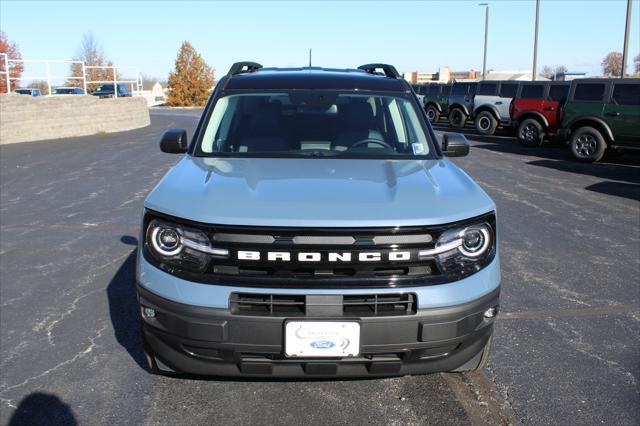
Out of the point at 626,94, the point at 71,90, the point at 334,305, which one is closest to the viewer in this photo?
the point at 334,305

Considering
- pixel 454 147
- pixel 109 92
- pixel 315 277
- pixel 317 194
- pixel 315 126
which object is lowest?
pixel 315 277

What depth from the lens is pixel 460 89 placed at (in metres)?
24.2

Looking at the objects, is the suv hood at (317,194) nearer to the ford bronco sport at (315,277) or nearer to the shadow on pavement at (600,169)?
the ford bronco sport at (315,277)

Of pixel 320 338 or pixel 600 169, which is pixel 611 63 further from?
pixel 320 338

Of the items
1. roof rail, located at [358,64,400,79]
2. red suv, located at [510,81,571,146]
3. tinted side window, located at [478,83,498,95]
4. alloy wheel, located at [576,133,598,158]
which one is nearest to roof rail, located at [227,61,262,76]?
roof rail, located at [358,64,400,79]

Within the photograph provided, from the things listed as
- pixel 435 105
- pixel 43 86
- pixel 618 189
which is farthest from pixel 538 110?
pixel 43 86

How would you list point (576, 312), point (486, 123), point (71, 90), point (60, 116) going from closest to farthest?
1. point (576, 312)
2. point (60, 116)
3. point (486, 123)
4. point (71, 90)

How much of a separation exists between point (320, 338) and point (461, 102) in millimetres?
22558

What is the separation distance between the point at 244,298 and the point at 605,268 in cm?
444

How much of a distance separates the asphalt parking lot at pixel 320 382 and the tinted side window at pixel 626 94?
20.8 ft

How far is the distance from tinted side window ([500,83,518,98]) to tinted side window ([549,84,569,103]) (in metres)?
2.92

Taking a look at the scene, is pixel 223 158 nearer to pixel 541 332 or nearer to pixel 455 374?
pixel 455 374

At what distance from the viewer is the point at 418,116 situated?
420cm

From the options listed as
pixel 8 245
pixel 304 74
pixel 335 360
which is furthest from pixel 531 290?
pixel 8 245
